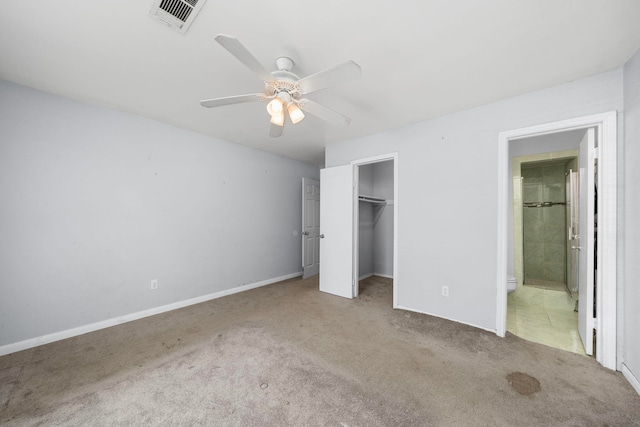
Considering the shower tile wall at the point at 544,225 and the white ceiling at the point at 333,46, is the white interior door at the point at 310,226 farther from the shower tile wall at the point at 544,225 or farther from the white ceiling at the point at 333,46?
the shower tile wall at the point at 544,225

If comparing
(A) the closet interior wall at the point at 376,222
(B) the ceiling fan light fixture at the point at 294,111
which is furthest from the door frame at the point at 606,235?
(A) the closet interior wall at the point at 376,222

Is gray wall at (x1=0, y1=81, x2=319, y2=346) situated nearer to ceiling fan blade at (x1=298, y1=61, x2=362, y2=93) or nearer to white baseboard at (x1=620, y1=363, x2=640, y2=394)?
ceiling fan blade at (x1=298, y1=61, x2=362, y2=93)

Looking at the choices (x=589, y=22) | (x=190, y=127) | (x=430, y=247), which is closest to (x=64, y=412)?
(x=190, y=127)

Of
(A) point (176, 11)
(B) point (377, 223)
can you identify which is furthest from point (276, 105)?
(B) point (377, 223)

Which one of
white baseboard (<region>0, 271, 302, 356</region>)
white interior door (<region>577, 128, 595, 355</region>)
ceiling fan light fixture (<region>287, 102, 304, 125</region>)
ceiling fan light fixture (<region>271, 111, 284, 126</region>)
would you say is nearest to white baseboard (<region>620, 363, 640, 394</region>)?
white interior door (<region>577, 128, 595, 355</region>)

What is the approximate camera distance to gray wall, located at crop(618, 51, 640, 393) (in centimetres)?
169

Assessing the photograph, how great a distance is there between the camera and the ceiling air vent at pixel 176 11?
53.8 inches

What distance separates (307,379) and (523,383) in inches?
62.6

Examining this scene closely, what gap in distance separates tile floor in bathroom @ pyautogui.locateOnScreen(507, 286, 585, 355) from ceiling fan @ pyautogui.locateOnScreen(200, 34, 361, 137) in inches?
114

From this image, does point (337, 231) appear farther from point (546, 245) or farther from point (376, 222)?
point (546, 245)

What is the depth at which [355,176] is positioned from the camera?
3.64 metres

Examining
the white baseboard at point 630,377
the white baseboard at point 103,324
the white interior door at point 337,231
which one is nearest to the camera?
the white baseboard at point 630,377

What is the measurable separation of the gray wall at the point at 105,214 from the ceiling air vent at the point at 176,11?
6.24 feet

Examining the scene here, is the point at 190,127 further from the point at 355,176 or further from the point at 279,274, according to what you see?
the point at 279,274
